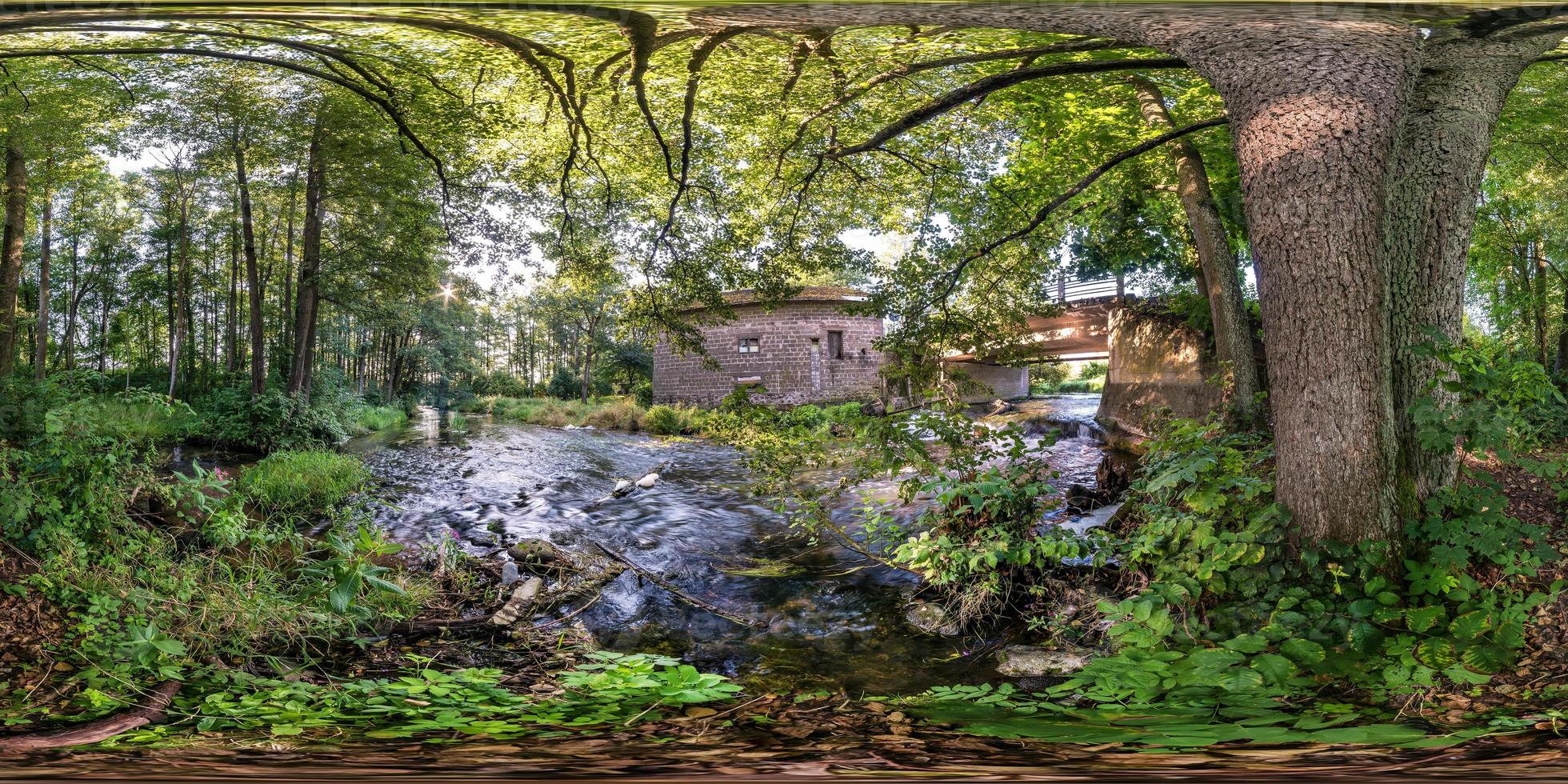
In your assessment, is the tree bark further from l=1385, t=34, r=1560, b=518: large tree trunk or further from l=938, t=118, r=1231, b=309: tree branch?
l=938, t=118, r=1231, b=309: tree branch

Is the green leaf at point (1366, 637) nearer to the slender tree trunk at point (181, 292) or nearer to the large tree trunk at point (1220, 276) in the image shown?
the slender tree trunk at point (181, 292)

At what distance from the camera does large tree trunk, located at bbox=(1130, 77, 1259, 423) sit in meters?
5.43

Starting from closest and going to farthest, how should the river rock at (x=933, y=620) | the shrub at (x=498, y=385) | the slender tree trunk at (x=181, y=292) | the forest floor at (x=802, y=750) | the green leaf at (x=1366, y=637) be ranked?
the forest floor at (x=802, y=750), the green leaf at (x=1366, y=637), the slender tree trunk at (x=181, y=292), the shrub at (x=498, y=385), the river rock at (x=933, y=620)

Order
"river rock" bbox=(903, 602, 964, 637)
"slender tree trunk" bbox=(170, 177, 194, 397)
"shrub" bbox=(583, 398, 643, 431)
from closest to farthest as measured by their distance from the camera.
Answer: "slender tree trunk" bbox=(170, 177, 194, 397)
"river rock" bbox=(903, 602, 964, 637)
"shrub" bbox=(583, 398, 643, 431)

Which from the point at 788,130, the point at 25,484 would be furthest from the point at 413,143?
the point at 25,484

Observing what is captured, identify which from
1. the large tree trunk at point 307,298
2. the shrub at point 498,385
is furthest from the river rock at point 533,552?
the large tree trunk at point 307,298

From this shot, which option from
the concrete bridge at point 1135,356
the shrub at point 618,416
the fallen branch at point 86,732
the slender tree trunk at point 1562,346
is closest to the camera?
Result: the fallen branch at point 86,732

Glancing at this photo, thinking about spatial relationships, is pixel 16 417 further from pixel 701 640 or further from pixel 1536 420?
pixel 1536 420

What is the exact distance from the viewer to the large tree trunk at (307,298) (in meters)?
1.88

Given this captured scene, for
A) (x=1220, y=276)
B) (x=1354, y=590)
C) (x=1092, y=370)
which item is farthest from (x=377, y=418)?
(x=1092, y=370)

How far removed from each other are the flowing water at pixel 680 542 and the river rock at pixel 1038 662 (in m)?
0.08

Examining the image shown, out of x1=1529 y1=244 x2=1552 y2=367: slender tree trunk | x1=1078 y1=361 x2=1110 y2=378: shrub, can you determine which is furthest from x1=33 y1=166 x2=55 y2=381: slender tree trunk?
x1=1078 y1=361 x2=1110 y2=378: shrub

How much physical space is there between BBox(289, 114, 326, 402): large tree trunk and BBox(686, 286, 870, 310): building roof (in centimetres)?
130

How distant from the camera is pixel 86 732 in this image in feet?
3.07
